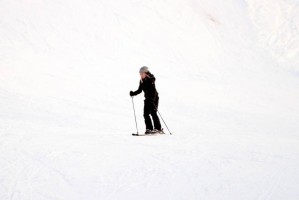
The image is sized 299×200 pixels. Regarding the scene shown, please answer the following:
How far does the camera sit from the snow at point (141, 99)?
16.6 feet

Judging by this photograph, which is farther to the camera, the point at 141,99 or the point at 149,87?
the point at 141,99

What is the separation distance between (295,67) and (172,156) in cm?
1850

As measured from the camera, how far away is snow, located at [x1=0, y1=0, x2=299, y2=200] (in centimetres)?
506

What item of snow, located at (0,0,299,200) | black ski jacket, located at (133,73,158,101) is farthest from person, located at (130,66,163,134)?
snow, located at (0,0,299,200)

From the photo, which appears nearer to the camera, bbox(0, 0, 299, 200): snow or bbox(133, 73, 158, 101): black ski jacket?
bbox(0, 0, 299, 200): snow

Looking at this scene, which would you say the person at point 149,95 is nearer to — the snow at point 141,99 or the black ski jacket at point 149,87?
the black ski jacket at point 149,87

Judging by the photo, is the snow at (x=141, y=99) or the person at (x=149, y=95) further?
the person at (x=149, y=95)

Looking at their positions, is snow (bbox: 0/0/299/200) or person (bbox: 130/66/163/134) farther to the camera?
person (bbox: 130/66/163/134)

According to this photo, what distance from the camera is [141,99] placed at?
14.7 meters

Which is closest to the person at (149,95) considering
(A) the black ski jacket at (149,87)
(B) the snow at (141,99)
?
(A) the black ski jacket at (149,87)

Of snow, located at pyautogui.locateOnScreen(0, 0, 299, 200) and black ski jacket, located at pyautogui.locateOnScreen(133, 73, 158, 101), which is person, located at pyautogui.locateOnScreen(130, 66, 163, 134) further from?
snow, located at pyautogui.locateOnScreen(0, 0, 299, 200)

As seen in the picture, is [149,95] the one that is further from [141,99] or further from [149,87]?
[141,99]

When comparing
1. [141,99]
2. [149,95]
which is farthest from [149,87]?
[141,99]

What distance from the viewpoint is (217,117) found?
41.8 feet
